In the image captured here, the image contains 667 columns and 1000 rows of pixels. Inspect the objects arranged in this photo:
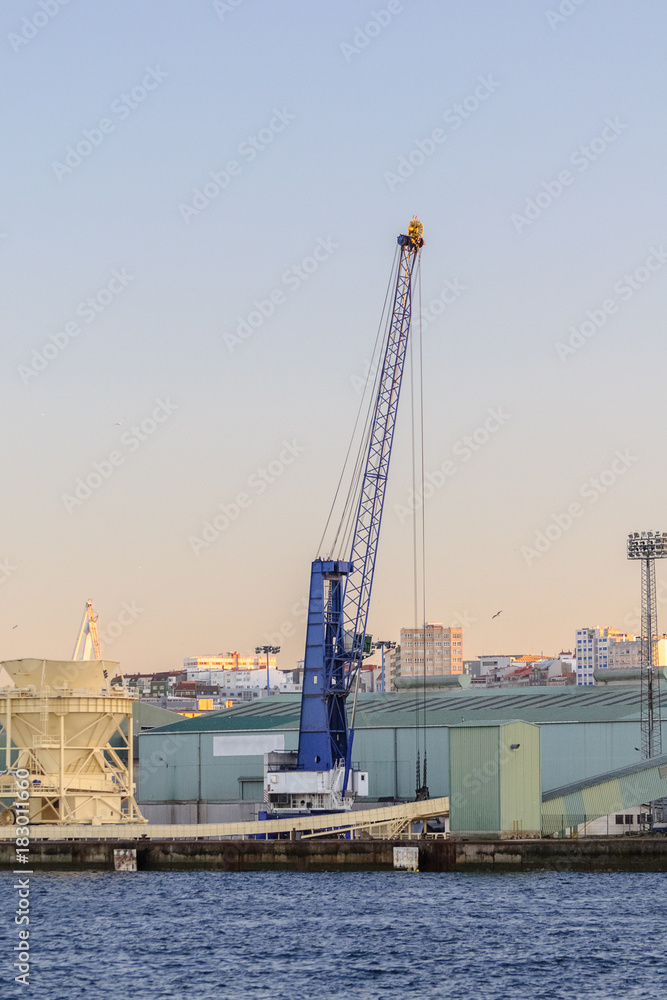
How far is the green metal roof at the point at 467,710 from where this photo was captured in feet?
359

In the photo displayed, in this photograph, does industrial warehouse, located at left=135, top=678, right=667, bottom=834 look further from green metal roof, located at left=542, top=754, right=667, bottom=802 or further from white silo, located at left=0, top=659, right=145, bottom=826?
white silo, located at left=0, top=659, right=145, bottom=826

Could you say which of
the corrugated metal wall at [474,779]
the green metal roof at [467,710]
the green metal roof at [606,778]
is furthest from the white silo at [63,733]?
the green metal roof at [606,778]

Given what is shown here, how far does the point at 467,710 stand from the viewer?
119188 mm

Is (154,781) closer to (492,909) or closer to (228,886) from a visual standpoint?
(228,886)

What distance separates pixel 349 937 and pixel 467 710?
59.2 m

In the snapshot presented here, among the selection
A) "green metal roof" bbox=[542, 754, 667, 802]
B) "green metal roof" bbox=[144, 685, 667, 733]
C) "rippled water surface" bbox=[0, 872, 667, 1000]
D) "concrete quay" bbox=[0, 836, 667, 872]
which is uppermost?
"green metal roof" bbox=[144, 685, 667, 733]

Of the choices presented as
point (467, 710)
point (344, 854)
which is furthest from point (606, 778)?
point (467, 710)

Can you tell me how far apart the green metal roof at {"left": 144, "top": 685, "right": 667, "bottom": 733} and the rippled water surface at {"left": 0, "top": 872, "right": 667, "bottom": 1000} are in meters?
26.9

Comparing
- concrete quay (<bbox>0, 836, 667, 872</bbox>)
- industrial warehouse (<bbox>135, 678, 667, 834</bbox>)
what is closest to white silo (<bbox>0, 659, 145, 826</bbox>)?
concrete quay (<bbox>0, 836, 667, 872</bbox>)

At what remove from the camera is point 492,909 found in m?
68.1

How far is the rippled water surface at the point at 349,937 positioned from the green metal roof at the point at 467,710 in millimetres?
26862

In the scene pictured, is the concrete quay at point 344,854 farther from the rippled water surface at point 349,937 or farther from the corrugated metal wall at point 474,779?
the corrugated metal wall at point 474,779

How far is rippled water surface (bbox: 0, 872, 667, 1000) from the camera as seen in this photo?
51.4 metres

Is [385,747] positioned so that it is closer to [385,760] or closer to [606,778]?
[385,760]
